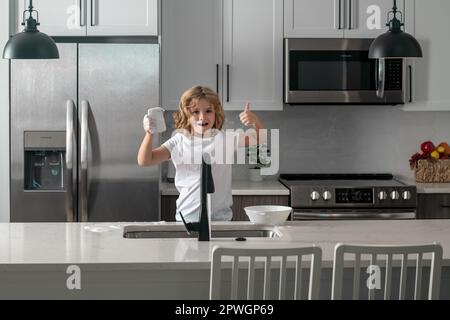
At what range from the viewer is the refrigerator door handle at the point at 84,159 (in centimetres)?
452

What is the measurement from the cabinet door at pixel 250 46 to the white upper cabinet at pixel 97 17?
55 cm

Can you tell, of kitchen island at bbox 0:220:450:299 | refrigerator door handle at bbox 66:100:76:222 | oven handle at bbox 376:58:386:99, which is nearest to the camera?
kitchen island at bbox 0:220:450:299

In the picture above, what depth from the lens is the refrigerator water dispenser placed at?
15.0 feet

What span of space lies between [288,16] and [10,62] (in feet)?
5.72

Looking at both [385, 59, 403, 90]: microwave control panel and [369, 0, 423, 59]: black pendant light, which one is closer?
[369, 0, 423, 59]: black pendant light

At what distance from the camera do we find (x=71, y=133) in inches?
178

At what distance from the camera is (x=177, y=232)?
341 centimetres

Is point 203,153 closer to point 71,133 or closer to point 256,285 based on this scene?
point 256,285

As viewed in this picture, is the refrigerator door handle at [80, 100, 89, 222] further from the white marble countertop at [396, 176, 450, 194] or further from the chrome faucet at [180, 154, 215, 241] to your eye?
the white marble countertop at [396, 176, 450, 194]

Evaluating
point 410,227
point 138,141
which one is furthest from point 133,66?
point 410,227

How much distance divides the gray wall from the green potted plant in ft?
5.24

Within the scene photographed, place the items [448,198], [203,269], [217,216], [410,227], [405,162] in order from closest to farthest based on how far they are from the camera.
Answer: [203,269]
[410,227]
[217,216]
[448,198]
[405,162]

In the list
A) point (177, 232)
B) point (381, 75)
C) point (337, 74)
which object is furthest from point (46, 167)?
point (381, 75)

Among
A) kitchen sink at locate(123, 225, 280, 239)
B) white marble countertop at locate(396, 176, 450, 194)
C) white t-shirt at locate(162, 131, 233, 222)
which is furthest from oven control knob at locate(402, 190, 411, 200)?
kitchen sink at locate(123, 225, 280, 239)
